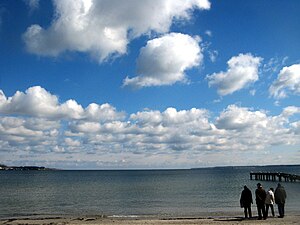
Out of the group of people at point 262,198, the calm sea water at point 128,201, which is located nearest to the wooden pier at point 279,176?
the calm sea water at point 128,201

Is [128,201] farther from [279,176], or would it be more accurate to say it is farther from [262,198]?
[279,176]

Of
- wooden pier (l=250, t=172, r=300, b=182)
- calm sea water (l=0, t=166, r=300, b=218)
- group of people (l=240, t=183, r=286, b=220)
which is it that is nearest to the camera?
group of people (l=240, t=183, r=286, b=220)

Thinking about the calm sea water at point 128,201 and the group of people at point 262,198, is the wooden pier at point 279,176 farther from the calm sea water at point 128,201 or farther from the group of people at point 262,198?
the group of people at point 262,198

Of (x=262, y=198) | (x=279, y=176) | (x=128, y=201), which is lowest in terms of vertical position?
(x=128, y=201)

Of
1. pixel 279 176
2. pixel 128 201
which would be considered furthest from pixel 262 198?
pixel 279 176

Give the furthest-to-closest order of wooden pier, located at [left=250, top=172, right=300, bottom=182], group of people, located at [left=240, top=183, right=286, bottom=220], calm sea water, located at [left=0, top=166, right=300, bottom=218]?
wooden pier, located at [left=250, top=172, right=300, bottom=182] < calm sea water, located at [left=0, top=166, right=300, bottom=218] < group of people, located at [left=240, top=183, right=286, bottom=220]

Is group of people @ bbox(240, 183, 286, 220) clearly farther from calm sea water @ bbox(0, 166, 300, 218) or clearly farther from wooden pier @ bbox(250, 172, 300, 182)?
wooden pier @ bbox(250, 172, 300, 182)

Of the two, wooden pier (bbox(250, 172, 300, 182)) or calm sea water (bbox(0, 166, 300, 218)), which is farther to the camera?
wooden pier (bbox(250, 172, 300, 182))

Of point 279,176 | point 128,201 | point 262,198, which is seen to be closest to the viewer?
point 262,198

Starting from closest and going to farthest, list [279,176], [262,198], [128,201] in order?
[262,198], [128,201], [279,176]

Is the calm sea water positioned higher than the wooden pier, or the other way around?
the wooden pier

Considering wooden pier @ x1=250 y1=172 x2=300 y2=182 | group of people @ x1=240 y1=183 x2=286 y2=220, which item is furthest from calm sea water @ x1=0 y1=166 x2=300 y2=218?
wooden pier @ x1=250 y1=172 x2=300 y2=182

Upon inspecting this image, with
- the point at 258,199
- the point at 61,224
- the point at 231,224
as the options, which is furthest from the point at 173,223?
the point at 61,224

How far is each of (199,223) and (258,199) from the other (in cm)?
316
